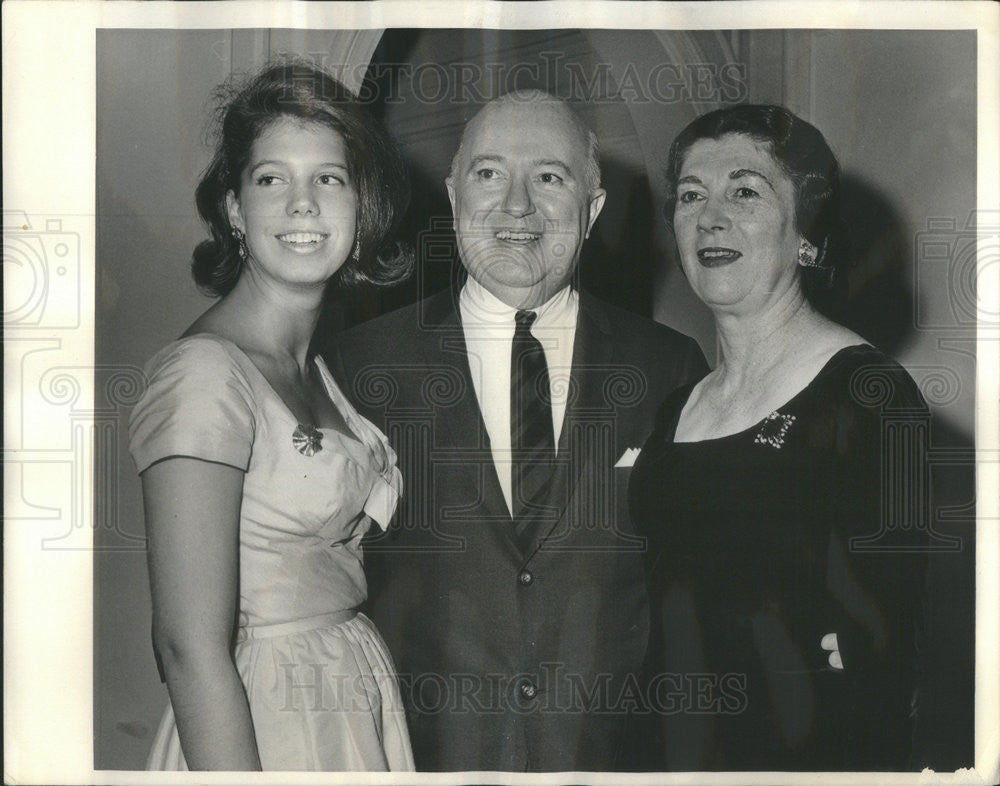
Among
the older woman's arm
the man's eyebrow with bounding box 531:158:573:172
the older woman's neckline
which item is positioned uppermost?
the man's eyebrow with bounding box 531:158:573:172

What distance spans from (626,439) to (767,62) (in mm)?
775

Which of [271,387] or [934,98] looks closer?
[271,387]

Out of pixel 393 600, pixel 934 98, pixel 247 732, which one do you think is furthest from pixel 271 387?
pixel 934 98

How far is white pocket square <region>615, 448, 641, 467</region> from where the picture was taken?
1.75 metres

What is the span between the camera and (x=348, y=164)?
1726 mm

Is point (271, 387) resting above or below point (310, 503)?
above

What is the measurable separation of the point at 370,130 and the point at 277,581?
2.79 ft

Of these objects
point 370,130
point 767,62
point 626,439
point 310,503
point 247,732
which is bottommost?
point 247,732

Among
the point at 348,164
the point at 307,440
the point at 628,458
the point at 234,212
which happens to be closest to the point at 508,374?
the point at 628,458

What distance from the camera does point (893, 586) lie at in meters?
1.76

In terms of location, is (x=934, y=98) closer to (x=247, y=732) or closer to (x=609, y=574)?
(x=609, y=574)

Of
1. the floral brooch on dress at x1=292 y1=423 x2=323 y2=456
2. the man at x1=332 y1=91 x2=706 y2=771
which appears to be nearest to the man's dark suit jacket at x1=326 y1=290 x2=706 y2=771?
the man at x1=332 y1=91 x2=706 y2=771

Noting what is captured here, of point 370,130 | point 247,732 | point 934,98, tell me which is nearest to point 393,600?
point 247,732

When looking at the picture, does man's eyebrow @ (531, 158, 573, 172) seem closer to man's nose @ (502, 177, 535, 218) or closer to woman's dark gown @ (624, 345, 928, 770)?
man's nose @ (502, 177, 535, 218)
